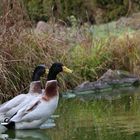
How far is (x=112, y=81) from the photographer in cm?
1528

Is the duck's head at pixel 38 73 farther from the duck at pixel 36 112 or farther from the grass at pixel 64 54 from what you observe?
the grass at pixel 64 54

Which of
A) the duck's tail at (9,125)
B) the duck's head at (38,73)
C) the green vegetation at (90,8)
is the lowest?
the green vegetation at (90,8)

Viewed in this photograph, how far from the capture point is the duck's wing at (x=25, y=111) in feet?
32.4

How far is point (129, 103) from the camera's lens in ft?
39.4

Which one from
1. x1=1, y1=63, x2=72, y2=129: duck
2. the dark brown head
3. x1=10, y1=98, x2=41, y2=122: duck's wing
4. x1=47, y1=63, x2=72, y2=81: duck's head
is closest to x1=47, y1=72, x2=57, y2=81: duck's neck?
x1=47, y1=63, x2=72, y2=81: duck's head

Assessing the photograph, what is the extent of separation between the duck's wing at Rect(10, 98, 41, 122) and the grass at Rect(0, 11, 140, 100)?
2.92m

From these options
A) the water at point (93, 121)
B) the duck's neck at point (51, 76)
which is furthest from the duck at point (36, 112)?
the duck's neck at point (51, 76)

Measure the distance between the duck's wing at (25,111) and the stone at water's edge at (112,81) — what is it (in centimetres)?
459

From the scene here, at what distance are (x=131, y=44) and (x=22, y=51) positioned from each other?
307 cm

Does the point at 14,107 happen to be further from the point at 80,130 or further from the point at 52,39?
the point at 52,39

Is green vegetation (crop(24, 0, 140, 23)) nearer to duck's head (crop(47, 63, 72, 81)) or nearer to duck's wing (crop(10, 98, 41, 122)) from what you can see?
duck's head (crop(47, 63, 72, 81))

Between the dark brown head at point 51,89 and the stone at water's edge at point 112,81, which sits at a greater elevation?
the dark brown head at point 51,89

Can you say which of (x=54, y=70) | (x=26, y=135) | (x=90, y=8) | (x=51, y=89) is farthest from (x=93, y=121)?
(x=90, y=8)

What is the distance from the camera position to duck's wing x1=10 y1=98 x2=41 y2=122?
989cm
